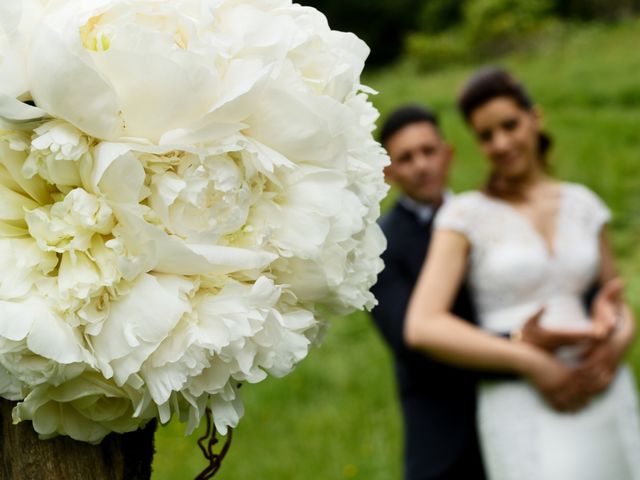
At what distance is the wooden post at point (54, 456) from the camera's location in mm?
1024

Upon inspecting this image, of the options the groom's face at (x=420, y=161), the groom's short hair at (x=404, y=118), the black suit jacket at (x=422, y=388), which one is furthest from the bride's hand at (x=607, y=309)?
the groom's short hair at (x=404, y=118)

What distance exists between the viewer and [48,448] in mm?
1024

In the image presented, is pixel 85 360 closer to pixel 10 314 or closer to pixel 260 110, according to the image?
pixel 10 314

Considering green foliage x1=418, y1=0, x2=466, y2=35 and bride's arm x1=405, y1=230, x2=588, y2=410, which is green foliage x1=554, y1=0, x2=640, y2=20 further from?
bride's arm x1=405, y1=230, x2=588, y2=410

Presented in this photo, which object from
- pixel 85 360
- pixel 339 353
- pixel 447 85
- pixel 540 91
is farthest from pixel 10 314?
pixel 447 85

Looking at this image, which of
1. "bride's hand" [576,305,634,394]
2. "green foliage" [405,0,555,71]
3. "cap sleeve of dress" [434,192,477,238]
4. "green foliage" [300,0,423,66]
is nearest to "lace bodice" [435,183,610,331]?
"cap sleeve of dress" [434,192,477,238]

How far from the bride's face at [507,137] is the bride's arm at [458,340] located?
341 mm

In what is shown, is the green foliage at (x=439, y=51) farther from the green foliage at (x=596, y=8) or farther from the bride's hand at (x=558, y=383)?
the bride's hand at (x=558, y=383)

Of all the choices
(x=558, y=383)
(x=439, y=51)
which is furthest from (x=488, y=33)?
(x=558, y=383)

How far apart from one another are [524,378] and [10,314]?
244 cm

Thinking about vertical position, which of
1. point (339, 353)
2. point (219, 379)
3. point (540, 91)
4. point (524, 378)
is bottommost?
point (540, 91)

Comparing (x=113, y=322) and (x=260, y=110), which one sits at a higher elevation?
(x=260, y=110)

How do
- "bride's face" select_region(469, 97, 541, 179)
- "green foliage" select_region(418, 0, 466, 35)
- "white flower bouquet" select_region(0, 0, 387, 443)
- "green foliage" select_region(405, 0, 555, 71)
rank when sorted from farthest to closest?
1. "green foliage" select_region(418, 0, 466, 35)
2. "green foliage" select_region(405, 0, 555, 71)
3. "bride's face" select_region(469, 97, 541, 179)
4. "white flower bouquet" select_region(0, 0, 387, 443)

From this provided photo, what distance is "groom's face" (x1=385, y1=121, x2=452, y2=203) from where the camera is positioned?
11.9ft
